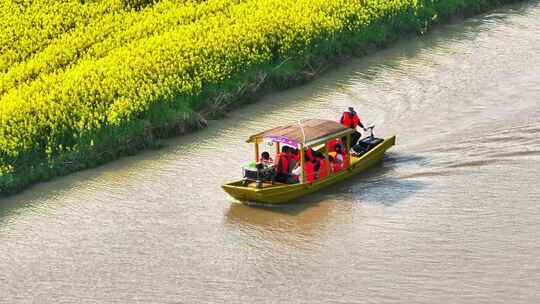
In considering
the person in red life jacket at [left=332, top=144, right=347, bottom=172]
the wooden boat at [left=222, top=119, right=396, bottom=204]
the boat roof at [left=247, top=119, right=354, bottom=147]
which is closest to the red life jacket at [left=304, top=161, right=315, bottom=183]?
the wooden boat at [left=222, top=119, right=396, bottom=204]

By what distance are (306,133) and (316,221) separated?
1.88 metres

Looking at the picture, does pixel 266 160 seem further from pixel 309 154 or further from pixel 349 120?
pixel 349 120

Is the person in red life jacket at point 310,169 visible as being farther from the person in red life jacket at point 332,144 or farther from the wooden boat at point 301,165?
the person in red life jacket at point 332,144

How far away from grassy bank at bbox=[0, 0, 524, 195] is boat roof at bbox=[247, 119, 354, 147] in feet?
15.4

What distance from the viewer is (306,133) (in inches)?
793

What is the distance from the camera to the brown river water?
1694 cm

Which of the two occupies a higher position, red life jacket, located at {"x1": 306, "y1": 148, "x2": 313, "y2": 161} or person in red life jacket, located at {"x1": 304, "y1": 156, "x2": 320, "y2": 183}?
red life jacket, located at {"x1": 306, "y1": 148, "x2": 313, "y2": 161}

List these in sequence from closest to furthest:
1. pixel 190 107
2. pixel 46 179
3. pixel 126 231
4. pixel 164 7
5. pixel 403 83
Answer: pixel 126 231, pixel 46 179, pixel 190 107, pixel 403 83, pixel 164 7

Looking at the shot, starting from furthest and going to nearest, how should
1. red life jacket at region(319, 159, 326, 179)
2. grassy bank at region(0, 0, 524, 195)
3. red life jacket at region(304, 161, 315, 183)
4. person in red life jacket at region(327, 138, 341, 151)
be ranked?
grassy bank at region(0, 0, 524, 195)
person in red life jacket at region(327, 138, 341, 151)
red life jacket at region(319, 159, 326, 179)
red life jacket at region(304, 161, 315, 183)

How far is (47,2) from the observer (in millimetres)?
33406

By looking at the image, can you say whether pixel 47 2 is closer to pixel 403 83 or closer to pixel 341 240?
pixel 403 83

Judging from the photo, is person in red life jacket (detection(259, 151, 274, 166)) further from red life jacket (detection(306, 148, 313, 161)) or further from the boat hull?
red life jacket (detection(306, 148, 313, 161))

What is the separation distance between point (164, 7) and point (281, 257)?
644 inches

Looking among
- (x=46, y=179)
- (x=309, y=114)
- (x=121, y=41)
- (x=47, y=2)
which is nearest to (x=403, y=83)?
(x=309, y=114)
